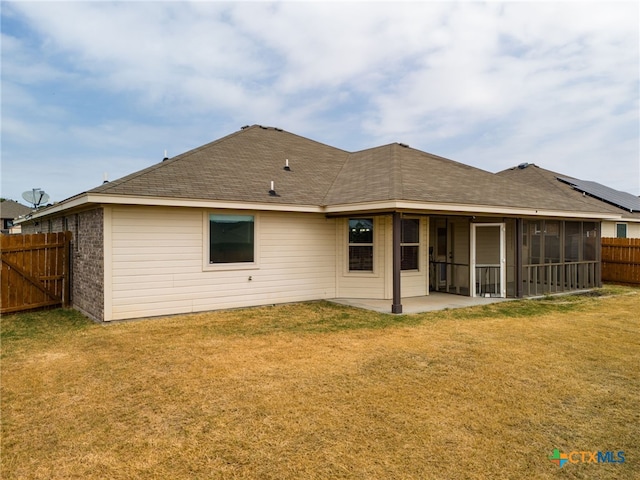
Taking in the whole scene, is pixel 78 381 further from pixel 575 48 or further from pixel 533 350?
pixel 575 48

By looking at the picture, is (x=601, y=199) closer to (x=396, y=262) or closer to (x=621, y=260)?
(x=621, y=260)

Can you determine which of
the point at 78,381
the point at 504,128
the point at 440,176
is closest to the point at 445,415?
the point at 78,381

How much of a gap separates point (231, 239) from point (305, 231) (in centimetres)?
219

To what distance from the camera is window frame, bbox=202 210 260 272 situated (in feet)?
30.0

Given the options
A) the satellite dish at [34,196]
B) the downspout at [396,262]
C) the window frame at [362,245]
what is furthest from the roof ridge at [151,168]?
the satellite dish at [34,196]

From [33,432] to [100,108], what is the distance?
22244mm

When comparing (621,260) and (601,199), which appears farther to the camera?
(601,199)

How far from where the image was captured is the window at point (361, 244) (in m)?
11.0

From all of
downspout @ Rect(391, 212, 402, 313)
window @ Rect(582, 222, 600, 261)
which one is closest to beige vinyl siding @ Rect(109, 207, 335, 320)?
downspout @ Rect(391, 212, 402, 313)

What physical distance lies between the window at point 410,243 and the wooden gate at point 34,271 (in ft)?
30.6

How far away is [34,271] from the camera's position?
9578mm

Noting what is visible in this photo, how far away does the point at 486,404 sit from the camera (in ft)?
13.0

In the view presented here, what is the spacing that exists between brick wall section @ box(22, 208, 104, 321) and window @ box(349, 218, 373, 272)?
637 cm

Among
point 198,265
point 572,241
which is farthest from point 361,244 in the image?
point 572,241
